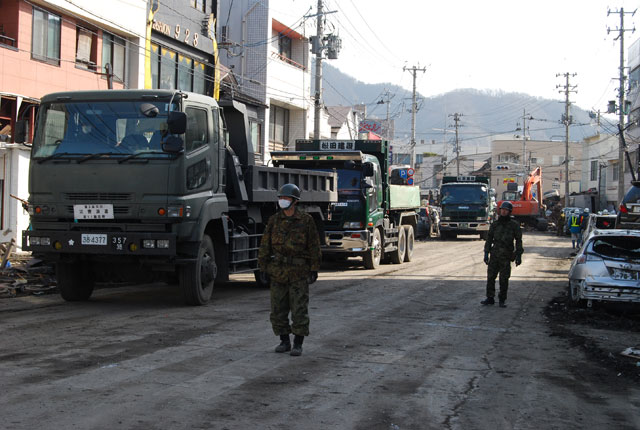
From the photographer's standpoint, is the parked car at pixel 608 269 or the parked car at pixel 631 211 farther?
the parked car at pixel 631 211

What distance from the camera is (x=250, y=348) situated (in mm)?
8023

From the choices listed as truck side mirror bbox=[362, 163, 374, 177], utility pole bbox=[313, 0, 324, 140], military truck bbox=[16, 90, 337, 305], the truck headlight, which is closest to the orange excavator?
utility pole bbox=[313, 0, 324, 140]

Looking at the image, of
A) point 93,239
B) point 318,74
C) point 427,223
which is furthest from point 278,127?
point 93,239

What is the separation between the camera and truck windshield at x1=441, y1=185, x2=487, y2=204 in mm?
35750

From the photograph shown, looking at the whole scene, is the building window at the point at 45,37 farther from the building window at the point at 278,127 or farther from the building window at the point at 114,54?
the building window at the point at 278,127

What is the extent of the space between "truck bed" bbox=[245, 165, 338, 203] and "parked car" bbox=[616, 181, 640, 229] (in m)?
7.67

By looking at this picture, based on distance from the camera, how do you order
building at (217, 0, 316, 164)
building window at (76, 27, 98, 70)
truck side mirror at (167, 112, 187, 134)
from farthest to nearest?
building at (217, 0, 316, 164)
building window at (76, 27, 98, 70)
truck side mirror at (167, 112, 187, 134)

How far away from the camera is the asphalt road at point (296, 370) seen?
17.8ft

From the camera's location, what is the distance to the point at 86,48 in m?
22.1

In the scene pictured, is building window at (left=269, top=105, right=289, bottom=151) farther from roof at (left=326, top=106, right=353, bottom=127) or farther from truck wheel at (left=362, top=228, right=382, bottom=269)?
truck wheel at (left=362, top=228, right=382, bottom=269)

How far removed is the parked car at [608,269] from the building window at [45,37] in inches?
619

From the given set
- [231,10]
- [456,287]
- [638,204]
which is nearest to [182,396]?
[456,287]

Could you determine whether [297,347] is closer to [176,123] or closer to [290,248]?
[290,248]

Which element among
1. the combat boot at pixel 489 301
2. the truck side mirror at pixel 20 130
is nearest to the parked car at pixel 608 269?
the combat boot at pixel 489 301
